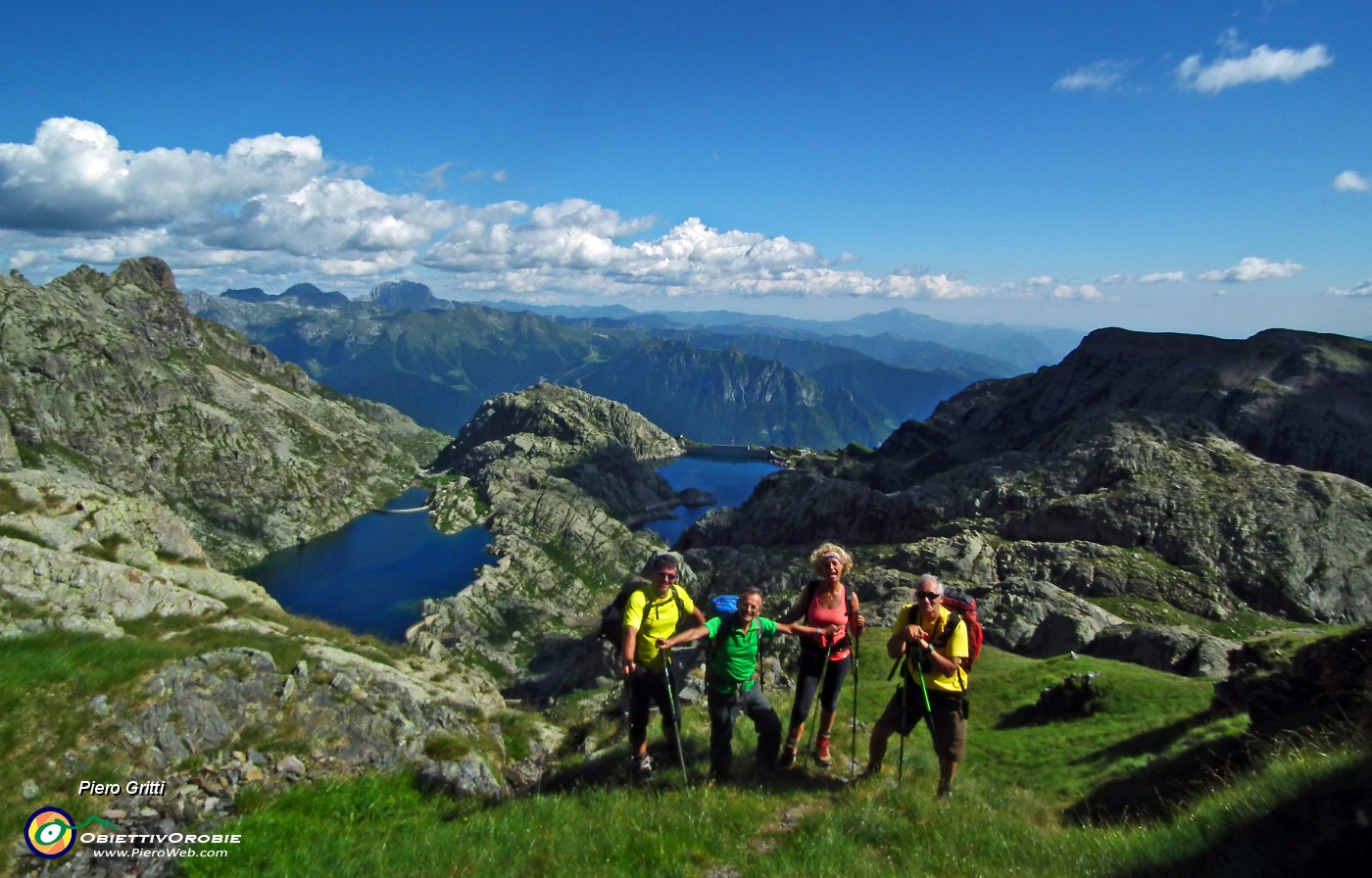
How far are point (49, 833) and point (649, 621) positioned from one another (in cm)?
1064

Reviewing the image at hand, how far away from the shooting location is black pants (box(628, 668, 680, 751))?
13.4 m

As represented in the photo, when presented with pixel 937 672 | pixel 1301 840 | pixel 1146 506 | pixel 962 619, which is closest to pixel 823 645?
pixel 937 672

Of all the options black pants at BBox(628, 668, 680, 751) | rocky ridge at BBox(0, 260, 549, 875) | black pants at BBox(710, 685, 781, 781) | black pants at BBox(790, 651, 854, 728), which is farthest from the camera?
black pants at BBox(790, 651, 854, 728)

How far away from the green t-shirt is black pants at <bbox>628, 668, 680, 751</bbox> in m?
1.07

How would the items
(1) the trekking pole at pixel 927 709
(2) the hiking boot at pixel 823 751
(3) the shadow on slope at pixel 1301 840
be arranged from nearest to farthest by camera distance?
(3) the shadow on slope at pixel 1301 840 → (1) the trekking pole at pixel 927 709 → (2) the hiking boot at pixel 823 751

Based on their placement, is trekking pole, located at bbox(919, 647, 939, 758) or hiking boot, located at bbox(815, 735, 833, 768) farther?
hiking boot, located at bbox(815, 735, 833, 768)

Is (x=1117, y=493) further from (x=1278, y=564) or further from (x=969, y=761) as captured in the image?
(x=969, y=761)

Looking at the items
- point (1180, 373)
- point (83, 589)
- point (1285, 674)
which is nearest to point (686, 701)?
point (1285, 674)

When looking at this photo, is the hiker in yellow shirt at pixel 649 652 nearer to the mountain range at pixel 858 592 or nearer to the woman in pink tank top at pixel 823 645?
the mountain range at pixel 858 592

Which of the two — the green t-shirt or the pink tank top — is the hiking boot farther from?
the green t-shirt

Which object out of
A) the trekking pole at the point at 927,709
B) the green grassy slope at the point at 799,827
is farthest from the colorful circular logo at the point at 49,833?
the trekking pole at the point at 927,709

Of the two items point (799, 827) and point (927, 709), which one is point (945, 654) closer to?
point (927, 709)

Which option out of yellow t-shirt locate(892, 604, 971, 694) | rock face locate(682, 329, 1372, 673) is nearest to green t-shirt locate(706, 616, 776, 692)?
yellow t-shirt locate(892, 604, 971, 694)

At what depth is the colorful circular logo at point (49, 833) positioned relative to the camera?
11008mm
